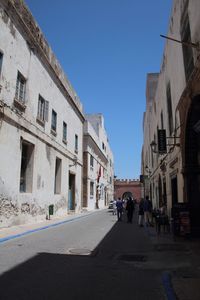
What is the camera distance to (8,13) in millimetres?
14930

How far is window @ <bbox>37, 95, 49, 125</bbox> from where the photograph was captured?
1929 centimetres

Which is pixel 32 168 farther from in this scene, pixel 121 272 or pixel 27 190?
pixel 121 272

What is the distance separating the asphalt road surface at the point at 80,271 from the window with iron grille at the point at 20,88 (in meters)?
8.20

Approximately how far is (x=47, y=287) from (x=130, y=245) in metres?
5.63

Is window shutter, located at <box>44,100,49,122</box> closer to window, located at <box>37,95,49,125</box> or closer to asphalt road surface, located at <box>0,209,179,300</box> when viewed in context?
window, located at <box>37,95,49,125</box>

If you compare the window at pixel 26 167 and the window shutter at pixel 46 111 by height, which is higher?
the window shutter at pixel 46 111

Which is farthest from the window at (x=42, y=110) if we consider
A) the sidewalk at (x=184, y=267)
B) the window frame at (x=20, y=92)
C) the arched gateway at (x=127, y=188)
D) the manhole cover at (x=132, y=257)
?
the arched gateway at (x=127, y=188)

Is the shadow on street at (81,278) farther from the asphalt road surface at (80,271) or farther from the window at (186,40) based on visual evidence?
the window at (186,40)

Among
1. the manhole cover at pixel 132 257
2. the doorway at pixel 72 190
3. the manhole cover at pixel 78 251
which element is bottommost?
the manhole cover at pixel 132 257

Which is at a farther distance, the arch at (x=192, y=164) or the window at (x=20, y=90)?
the window at (x=20, y=90)

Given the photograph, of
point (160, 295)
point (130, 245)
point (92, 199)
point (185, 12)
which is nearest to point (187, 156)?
point (130, 245)

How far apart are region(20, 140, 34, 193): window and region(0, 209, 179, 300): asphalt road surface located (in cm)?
689

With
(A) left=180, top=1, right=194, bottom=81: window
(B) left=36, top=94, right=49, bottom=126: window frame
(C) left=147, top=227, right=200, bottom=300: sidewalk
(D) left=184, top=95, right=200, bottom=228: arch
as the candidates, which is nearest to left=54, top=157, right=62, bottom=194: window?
(B) left=36, top=94, right=49, bottom=126: window frame

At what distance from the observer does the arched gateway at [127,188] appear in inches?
2985
